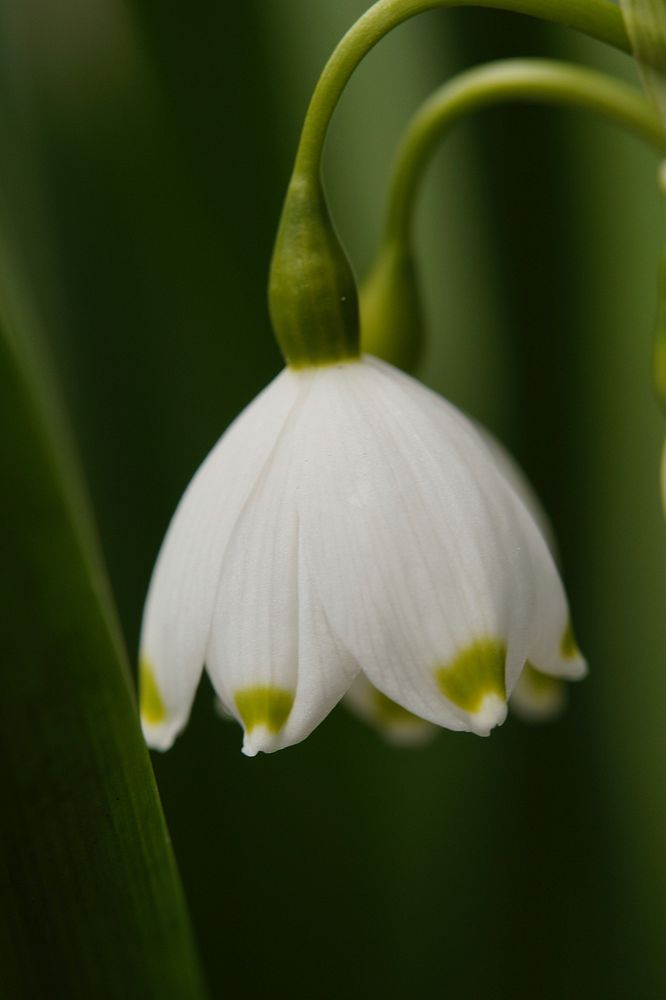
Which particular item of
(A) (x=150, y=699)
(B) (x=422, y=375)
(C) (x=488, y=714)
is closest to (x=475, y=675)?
(C) (x=488, y=714)

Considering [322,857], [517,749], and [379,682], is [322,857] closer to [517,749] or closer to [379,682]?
[517,749]

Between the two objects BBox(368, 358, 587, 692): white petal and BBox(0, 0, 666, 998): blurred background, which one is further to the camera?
BBox(0, 0, 666, 998): blurred background

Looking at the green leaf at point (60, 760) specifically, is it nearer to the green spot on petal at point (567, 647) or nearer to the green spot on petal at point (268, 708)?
the green spot on petal at point (268, 708)

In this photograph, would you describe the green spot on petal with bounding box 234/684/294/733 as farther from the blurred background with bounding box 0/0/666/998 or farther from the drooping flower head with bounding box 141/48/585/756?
the blurred background with bounding box 0/0/666/998

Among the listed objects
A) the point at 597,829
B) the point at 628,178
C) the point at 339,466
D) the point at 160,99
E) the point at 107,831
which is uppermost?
the point at 160,99

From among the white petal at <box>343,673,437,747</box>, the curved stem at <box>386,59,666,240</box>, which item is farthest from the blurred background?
the curved stem at <box>386,59,666,240</box>

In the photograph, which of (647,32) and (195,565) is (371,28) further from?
(195,565)

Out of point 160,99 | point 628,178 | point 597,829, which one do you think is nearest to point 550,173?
point 628,178
